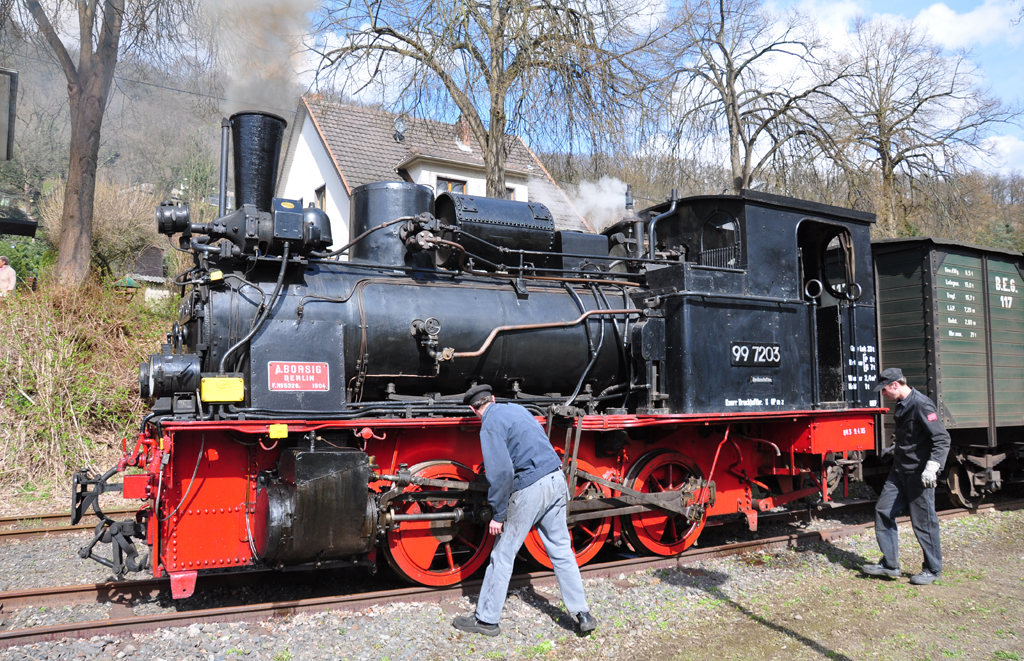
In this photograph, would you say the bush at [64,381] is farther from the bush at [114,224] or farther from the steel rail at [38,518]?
the bush at [114,224]

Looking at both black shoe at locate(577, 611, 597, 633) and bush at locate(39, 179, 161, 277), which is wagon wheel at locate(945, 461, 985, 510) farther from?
bush at locate(39, 179, 161, 277)

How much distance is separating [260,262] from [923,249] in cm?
694

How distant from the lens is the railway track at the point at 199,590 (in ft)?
13.0

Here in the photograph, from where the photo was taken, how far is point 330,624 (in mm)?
4312

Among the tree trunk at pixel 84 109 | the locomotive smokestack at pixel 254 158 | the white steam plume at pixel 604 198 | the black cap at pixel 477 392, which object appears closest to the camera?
the black cap at pixel 477 392

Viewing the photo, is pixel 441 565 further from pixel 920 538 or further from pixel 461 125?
pixel 461 125

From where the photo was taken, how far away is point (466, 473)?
16.6ft

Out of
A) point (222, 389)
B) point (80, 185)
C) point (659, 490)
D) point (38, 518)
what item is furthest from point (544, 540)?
point (80, 185)

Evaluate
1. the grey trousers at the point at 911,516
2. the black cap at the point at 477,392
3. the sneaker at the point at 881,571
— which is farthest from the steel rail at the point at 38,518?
the grey trousers at the point at 911,516

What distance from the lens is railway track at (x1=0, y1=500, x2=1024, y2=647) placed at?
13.0 ft

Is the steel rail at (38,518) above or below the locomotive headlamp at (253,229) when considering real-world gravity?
below

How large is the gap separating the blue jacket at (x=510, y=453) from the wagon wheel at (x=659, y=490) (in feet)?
4.66

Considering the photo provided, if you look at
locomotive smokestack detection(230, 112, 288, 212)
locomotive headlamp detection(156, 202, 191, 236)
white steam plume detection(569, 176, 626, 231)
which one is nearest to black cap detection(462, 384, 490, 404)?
locomotive smokestack detection(230, 112, 288, 212)

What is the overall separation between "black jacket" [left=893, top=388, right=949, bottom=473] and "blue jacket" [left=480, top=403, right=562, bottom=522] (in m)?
3.16
